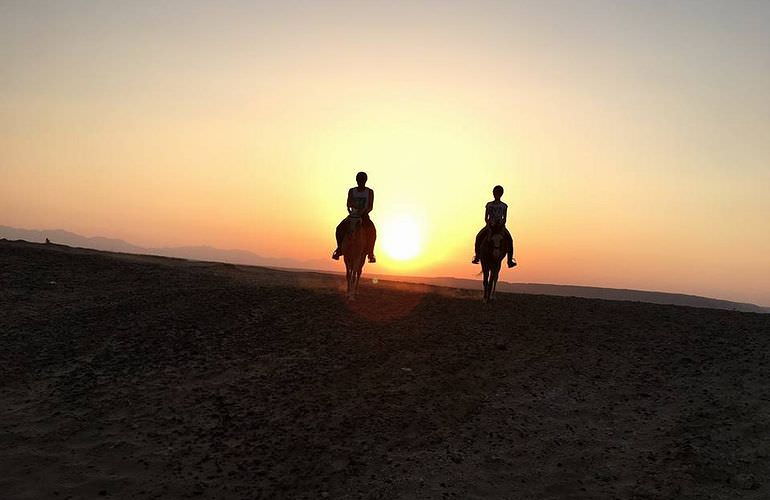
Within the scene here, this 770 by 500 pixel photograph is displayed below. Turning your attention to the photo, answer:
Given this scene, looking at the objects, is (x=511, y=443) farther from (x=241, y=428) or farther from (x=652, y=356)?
(x=652, y=356)

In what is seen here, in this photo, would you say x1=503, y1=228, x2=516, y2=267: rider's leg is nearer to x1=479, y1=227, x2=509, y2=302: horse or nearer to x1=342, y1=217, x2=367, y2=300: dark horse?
x1=479, y1=227, x2=509, y2=302: horse

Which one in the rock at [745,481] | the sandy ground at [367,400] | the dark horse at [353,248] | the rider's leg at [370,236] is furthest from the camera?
the rider's leg at [370,236]

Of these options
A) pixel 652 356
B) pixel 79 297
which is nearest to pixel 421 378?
pixel 652 356

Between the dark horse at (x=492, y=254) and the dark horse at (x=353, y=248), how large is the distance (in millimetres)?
3518

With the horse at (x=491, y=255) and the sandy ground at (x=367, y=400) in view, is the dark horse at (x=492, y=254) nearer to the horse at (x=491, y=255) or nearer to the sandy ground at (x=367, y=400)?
the horse at (x=491, y=255)

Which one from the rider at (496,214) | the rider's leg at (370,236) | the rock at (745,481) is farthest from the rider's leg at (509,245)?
the rock at (745,481)

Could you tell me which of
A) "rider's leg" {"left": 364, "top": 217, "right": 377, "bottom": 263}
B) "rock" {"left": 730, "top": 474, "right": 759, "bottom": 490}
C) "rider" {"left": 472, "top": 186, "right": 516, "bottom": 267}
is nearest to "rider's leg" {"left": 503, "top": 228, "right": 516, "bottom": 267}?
"rider" {"left": 472, "top": 186, "right": 516, "bottom": 267}

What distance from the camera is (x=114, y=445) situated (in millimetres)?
7871

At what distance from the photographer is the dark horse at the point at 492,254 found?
1602 centimetres

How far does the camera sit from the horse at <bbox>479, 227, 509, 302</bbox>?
16016mm

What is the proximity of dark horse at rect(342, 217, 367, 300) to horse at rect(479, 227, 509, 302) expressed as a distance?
352cm

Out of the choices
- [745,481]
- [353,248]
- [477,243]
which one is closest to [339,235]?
[353,248]

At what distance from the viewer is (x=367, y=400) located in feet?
30.3

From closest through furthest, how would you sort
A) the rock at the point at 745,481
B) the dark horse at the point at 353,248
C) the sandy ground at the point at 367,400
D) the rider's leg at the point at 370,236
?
the rock at the point at 745,481 < the sandy ground at the point at 367,400 < the dark horse at the point at 353,248 < the rider's leg at the point at 370,236
